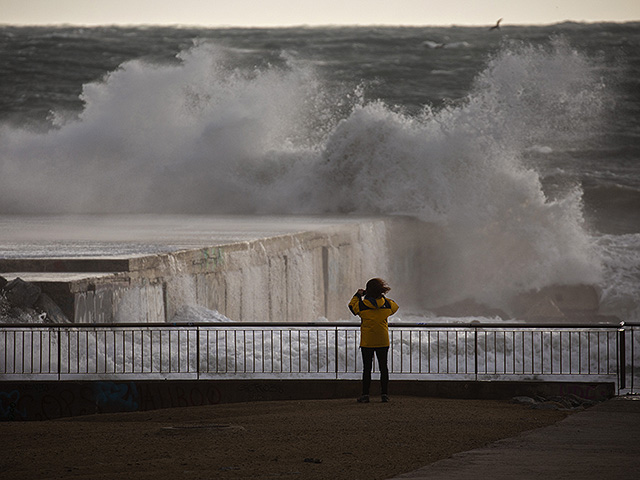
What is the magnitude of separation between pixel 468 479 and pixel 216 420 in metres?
2.88

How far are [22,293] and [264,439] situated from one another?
5.30 m

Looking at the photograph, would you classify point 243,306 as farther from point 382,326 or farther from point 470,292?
point 470,292

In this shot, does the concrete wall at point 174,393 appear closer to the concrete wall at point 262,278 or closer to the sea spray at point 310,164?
the concrete wall at point 262,278

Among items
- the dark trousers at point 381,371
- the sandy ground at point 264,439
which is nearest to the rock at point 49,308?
the sandy ground at point 264,439

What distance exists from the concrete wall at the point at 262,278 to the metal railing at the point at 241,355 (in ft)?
2.58

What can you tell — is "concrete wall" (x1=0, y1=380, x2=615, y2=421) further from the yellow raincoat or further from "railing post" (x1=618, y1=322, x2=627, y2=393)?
the yellow raincoat

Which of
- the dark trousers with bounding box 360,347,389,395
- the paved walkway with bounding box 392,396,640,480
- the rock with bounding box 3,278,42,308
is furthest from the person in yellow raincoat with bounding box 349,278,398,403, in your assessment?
the rock with bounding box 3,278,42,308

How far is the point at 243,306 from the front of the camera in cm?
1620

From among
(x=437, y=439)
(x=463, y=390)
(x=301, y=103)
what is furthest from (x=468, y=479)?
(x=301, y=103)

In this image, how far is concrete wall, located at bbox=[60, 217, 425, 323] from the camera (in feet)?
41.9

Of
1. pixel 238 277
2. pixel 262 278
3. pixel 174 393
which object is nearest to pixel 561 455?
pixel 174 393

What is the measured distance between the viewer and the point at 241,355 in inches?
471

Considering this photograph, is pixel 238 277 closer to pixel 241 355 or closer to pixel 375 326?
pixel 241 355

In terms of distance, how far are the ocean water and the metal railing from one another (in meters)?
11.6
